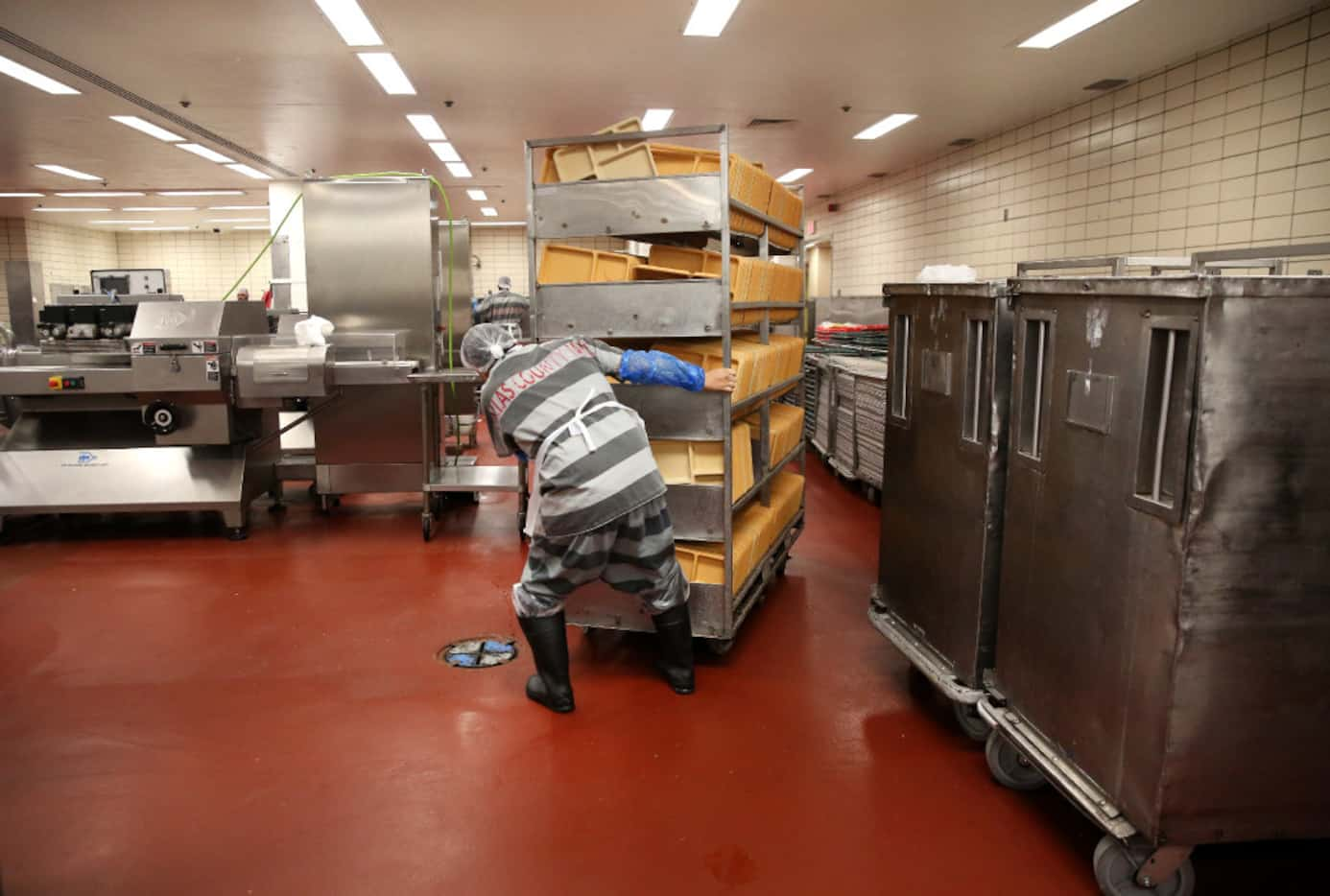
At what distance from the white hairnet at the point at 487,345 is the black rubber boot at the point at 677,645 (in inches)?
43.3

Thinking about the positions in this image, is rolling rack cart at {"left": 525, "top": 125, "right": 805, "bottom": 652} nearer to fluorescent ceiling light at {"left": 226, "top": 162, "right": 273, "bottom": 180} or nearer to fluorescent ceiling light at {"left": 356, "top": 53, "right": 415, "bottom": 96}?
fluorescent ceiling light at {"left": 356, "top": 53, "right": 415, "bottom": 96}

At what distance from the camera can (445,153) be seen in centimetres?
981

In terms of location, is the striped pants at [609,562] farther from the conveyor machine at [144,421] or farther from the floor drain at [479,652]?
the conveyor machine at [144,421]

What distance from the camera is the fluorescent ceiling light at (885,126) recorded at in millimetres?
7781

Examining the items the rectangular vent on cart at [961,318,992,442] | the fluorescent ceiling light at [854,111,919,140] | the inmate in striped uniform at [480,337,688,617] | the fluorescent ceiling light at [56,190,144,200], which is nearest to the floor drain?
the inmate in striped uniform at [480,337,688,617]

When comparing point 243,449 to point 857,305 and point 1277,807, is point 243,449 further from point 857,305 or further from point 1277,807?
point 857,305

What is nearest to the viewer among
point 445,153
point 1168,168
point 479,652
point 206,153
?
point 479,652

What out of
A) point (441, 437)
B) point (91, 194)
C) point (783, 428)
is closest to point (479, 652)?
point (783, 428)

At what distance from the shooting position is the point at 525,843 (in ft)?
7.27

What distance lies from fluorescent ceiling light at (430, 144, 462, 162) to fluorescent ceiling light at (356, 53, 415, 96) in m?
2.38

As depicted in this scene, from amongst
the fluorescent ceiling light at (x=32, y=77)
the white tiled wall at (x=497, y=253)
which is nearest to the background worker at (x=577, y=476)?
the fluorescent ceiling light at (x=32, y=77)

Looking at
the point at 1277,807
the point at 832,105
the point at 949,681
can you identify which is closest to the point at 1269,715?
the point at 1277,807

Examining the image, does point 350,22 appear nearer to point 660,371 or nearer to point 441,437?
point 441,437

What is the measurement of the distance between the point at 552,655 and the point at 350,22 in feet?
14.5
